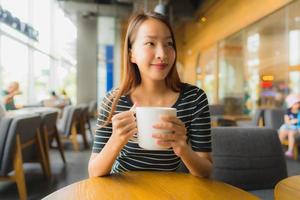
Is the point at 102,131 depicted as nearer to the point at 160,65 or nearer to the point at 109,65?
the point at 160,65

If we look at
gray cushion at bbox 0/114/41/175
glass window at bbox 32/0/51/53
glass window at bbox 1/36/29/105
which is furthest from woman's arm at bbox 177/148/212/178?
glass window at bbox 32/0/51/53

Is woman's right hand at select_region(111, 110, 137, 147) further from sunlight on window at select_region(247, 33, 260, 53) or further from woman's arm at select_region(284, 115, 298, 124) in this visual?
sunlight on window at select_region(247, 33, 260, 53)

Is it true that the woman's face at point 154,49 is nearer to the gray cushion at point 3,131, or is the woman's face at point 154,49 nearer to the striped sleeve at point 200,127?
the striped sleeve at point 200,127

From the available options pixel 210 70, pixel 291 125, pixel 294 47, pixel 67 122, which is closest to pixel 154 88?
pixel 291 125

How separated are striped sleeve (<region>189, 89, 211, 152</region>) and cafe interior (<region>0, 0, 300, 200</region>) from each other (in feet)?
0.51

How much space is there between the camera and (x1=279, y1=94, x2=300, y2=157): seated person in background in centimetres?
419

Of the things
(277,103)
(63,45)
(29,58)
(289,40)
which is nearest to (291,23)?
(289,40)

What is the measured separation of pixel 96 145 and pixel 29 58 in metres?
7.57

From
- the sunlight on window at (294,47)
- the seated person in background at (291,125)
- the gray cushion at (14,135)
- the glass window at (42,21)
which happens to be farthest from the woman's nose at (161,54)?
the glass window at (42,21)

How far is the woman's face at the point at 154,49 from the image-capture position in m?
0.95

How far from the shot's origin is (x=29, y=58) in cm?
778

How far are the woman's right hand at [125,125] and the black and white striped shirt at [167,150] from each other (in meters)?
0.22

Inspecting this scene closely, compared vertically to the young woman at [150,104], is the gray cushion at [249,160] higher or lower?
lower

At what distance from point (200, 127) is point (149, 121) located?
0.40 m
